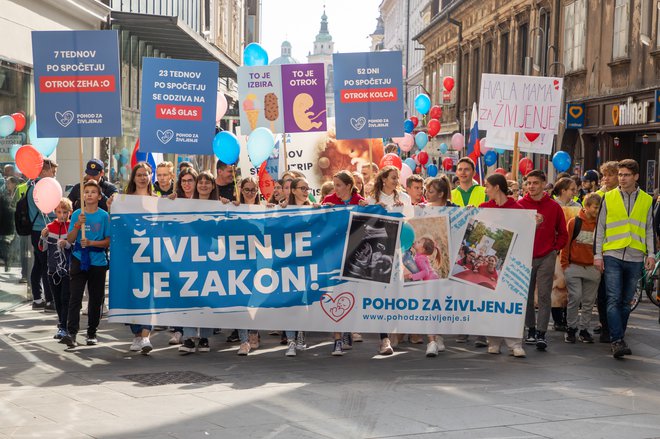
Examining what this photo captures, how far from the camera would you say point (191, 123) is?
10.7m

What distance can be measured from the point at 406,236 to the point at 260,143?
3.96m

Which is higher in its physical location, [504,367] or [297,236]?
[297,236]

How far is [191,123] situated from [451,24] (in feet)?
130

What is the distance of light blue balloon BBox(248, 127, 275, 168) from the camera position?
13539 millimetres

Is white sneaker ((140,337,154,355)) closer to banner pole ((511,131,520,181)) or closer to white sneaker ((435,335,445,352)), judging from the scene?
white sneaker ((435,335,445,352))

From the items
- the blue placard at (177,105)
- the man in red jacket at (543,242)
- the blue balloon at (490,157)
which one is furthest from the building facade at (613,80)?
the blue placard at (177,105)

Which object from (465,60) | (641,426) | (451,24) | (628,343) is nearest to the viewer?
(641,426)

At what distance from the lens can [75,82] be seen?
1025cm

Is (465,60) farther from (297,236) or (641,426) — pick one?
(641,426)

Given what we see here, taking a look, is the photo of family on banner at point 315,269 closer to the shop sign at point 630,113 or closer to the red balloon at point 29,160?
the red balloon at point 29,160

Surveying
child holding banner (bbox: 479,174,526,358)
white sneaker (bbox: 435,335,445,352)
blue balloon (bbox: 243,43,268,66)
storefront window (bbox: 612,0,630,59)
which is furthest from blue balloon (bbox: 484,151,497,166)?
white sneaker (bbox: 435,335,445,352)

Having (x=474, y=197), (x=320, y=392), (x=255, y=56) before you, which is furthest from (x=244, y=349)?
(x=255, y=56)

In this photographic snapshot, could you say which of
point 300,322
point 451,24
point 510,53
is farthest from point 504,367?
point 451,24

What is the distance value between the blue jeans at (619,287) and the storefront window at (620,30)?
525 inches
